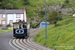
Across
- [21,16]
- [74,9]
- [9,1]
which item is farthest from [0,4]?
[21,16]

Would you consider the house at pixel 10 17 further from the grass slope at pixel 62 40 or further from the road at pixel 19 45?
the grass slope at pixel 62 40

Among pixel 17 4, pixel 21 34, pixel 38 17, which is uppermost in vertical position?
pixel 17 4

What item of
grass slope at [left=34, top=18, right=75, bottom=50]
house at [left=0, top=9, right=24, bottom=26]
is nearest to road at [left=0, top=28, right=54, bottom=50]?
grass slope at [left=34, top=18, right=75, bottom=50]

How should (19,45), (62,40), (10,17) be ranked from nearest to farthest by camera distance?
(62,40) → (19,45) → (10,17)

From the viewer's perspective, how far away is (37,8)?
16.6 metres

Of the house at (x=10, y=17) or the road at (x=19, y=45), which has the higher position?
the house at (x=10, y=17)

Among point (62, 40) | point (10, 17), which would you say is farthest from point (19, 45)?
A: point (10, 17)

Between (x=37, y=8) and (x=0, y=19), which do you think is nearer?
(x=37, y=8)

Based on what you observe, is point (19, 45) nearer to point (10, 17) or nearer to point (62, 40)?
point (62, 40)

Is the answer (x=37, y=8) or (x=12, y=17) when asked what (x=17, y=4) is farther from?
(x=12, y=17)

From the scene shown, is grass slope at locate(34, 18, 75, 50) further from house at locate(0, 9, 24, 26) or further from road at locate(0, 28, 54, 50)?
house at locate(0, 9, 24, 26)

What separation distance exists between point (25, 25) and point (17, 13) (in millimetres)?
35760

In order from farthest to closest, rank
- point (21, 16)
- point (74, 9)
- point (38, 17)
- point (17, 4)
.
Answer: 1. point (21, 16)
2. point (17, 4)
3. point (38, 17)
4. point (74, 9)

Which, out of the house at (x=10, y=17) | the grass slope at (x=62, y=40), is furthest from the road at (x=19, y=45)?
the house at (x=10, y=17)
